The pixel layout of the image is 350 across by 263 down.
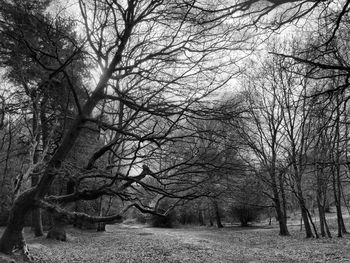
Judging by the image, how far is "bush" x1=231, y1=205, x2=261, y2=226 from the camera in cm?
2819

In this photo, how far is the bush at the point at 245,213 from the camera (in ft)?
92.5

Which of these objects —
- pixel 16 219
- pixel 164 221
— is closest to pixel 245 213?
pixel 164 221

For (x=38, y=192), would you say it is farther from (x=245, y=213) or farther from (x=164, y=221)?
(x=164, y=221)

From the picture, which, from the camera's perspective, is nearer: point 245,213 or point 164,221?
point 245,213

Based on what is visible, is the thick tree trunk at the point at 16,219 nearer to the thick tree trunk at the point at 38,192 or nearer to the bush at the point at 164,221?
the thick tree trunk at the point at 38,192

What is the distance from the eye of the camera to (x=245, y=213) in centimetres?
2859

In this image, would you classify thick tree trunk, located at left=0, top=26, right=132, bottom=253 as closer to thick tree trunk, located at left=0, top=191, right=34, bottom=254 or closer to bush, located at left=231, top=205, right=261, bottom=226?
thick tree trunk, located at left=0, top=191, right=34, bottom=254

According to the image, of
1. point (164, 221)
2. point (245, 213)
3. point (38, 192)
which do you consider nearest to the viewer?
point (38, 192)

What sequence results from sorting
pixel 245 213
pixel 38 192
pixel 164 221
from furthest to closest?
pixel 164 221
pixel 245 213
pixel 38 192

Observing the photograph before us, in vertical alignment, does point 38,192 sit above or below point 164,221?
above

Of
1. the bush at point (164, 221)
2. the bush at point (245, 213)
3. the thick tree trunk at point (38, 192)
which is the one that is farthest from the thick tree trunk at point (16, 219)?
the bush at point (164, 221)

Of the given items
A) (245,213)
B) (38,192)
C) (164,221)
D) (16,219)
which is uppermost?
(38,192)

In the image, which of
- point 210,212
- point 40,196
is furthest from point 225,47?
point 210,212

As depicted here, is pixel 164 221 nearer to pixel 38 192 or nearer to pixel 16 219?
pixel 16 219
